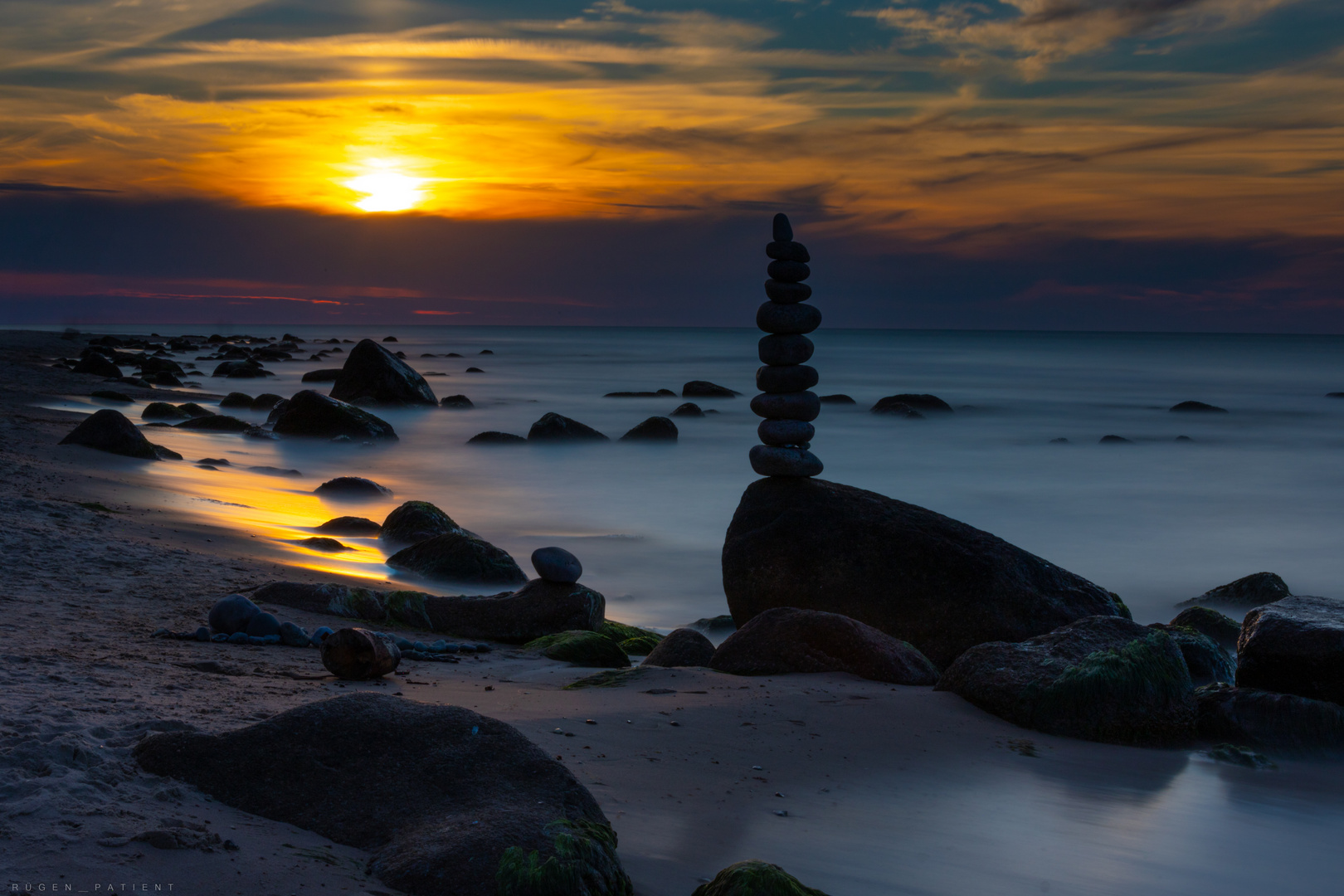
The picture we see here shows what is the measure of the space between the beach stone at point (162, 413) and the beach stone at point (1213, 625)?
20555mm

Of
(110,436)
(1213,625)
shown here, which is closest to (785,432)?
(1213,625)

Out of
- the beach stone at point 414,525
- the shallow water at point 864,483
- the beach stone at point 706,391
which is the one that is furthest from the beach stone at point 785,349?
the beach stone at point 706,391

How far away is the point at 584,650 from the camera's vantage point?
707cm

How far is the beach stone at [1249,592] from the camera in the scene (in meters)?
10.2

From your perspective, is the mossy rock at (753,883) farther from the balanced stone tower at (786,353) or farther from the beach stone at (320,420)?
the beach stone at (320,420)

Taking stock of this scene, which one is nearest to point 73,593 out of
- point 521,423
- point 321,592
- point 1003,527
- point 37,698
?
Answer: point 321,592

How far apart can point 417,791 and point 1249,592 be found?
31.6ft

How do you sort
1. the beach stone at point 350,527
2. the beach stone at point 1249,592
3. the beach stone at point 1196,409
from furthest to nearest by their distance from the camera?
the beach stone at point 1196,409
the beach stone at point 350,527
the beach stone at point 1249,592

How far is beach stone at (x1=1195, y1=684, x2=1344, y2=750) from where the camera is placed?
18.5ft

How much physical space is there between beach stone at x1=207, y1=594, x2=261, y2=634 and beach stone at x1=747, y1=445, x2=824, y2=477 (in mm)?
4908

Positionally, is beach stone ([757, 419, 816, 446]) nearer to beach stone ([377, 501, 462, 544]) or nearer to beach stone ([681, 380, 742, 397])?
beach stone ([377, 501, 462, 544])

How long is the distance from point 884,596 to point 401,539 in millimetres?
5591

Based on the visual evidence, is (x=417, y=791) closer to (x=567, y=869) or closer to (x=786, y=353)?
(x=567, y=869)

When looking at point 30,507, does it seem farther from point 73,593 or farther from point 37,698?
point 37,698
